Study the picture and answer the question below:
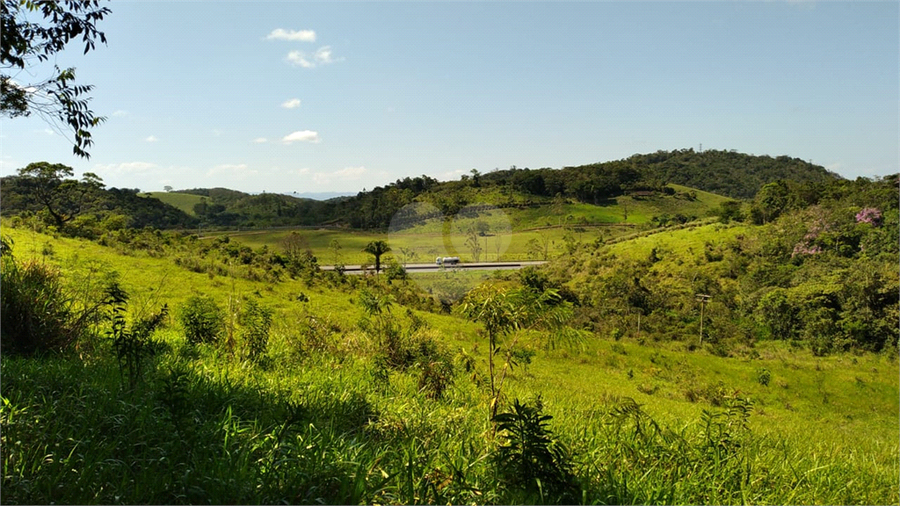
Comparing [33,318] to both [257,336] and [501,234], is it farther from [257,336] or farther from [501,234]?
[501,234]

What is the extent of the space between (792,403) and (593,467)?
52.8 feet

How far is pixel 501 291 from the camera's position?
129 inches

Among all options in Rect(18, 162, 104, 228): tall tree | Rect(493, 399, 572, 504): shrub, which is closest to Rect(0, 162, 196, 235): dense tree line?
Rect(18, 162, 104, 228): tall tree

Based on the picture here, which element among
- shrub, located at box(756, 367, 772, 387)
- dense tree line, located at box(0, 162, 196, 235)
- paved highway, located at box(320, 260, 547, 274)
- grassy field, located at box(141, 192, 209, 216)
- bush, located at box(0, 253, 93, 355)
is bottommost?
shrub, located at box(756, 367, 772, 387)

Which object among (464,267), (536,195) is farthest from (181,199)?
(536,195)

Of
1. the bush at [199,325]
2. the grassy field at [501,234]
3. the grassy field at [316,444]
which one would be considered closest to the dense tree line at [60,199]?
the grassy field at [501,234]

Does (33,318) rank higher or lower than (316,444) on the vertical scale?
higher

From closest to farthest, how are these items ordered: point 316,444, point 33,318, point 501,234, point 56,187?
point 316,444 < point 33,318 < point 56,187 < point 501,234

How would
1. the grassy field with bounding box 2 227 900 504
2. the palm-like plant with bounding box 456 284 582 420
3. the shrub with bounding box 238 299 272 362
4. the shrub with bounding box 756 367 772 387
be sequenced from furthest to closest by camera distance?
1. the shrub with bounding box 756 367 772 387
2. the shrub with bounding box 238 299 272 362
3. the palm-like plant with bounding box 456 284 582 420
4. the grassy field with bounding box 2 227 900 504

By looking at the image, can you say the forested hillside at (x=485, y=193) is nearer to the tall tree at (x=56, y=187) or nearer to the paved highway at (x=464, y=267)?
the tall tree at (x=56, y=187)

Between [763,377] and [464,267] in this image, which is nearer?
[763,377]

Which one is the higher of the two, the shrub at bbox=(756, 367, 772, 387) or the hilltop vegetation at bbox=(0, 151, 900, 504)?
the hilltop vegetation at bbox=(0, 151, 900, 504)

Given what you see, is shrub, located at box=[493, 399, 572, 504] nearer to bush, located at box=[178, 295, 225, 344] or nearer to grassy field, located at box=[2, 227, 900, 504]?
grassy field, located at box=[2, 227, 900, 504]

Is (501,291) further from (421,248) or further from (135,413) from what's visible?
(421,248)
